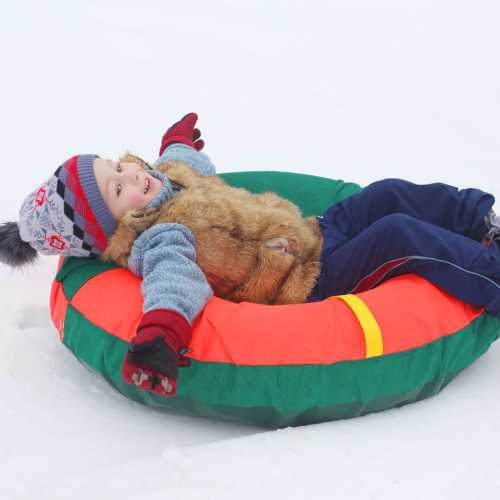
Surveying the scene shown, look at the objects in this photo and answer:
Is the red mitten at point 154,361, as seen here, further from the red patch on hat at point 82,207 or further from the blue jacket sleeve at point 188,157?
the blue jacket sleeve at point 188,157

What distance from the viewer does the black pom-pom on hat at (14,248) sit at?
5.95ft

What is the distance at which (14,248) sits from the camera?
1.81 metres

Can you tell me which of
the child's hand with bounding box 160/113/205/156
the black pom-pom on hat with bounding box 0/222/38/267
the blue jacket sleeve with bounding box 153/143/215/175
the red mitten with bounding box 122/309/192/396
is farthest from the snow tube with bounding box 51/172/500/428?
the child's hand with bounding box 160/113/205/156

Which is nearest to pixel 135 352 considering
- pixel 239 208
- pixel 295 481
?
pixel 295 481

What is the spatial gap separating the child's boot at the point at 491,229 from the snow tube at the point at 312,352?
234 millimetres

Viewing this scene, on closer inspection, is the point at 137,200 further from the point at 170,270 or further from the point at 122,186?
the point at 170,270

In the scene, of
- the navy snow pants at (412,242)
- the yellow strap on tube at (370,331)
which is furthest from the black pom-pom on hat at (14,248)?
the yellow strap on tube at (370,331)

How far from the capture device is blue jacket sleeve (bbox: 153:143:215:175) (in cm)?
219

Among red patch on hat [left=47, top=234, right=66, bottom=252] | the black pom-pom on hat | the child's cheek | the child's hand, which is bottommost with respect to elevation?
the black pom-pom on hat

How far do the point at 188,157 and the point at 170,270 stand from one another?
0.78 meters

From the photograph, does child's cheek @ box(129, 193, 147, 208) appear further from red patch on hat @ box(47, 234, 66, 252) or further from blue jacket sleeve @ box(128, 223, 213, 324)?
red patch on hat @ box(47, 234, 66, 252)

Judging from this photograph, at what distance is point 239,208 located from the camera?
180 centimetres

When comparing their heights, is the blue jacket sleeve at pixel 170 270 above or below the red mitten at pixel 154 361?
above

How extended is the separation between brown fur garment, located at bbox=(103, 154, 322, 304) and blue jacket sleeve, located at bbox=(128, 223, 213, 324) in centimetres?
4
